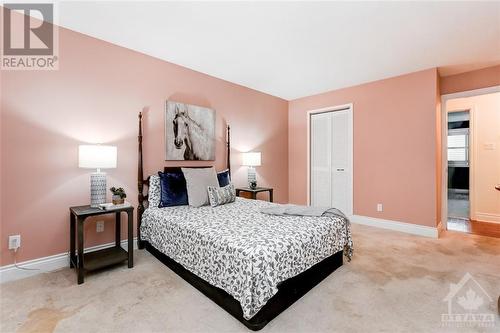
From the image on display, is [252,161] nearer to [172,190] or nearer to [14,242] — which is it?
[172,190]

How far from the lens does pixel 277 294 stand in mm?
1746

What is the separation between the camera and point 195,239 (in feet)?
6.75

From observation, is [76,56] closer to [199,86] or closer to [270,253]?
A: [199,86]

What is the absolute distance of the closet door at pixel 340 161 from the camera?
14.9ft

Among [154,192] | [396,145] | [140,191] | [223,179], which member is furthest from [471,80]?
[140,191]

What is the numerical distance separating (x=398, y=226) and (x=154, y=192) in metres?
3.78

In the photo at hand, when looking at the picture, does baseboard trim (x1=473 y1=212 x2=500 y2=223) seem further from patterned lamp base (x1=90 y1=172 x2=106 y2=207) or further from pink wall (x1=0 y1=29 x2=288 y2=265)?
patterned lamp base (x1=90 y1=172 x2=106 y2=207)

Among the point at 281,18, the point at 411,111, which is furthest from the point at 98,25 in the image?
the point at 411,111

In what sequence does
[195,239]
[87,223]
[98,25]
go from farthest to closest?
[87,223] → [98,25] → [195,239]

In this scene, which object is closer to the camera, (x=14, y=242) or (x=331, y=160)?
(x=14, y=242)

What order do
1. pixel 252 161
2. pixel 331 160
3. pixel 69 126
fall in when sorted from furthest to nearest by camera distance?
1. pixel 331 160
2. pixel 252 161
3. pixel 69 126

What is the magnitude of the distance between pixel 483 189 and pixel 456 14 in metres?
3.77
